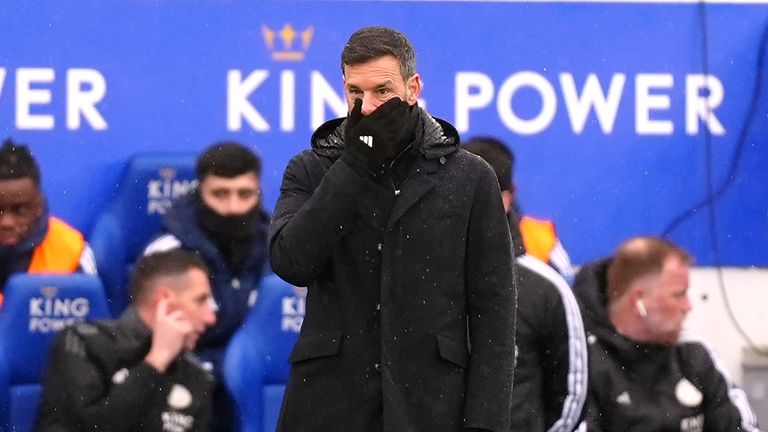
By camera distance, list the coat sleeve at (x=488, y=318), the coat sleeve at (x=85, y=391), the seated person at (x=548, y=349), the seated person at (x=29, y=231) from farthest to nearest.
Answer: the seated person at (x=29, y=231)
the coat sleeve at (x=85, y=391)
the seated person at (x=548, y=349)
the coat sleeve at (x=488, y=318)

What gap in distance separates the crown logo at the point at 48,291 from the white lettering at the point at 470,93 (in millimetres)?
1343

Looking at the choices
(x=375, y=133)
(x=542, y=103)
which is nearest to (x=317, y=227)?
(x=375, y=133)

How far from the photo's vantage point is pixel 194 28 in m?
4.94

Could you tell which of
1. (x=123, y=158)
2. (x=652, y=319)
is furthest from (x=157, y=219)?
(x=652, y=319)

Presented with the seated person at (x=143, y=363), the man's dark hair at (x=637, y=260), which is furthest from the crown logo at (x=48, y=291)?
the man's dark hair at (x=637, y=260)

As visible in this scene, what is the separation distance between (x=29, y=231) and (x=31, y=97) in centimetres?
41

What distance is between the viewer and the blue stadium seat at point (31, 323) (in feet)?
15.6

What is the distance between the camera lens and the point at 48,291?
15.8 ft

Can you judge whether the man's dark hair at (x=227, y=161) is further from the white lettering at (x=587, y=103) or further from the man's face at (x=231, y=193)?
the white lettering at (x=587, y=103)

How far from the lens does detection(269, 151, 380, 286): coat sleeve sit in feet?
8.14

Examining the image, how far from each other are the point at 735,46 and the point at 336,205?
9.52ft

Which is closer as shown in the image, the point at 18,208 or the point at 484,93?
the point at 18,208

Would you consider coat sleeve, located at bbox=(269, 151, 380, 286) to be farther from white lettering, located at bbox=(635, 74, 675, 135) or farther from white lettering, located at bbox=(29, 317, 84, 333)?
white lettering, located at bbox=(635, 74, 675, 135)

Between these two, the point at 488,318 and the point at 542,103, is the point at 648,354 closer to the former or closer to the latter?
the point at 542,103
